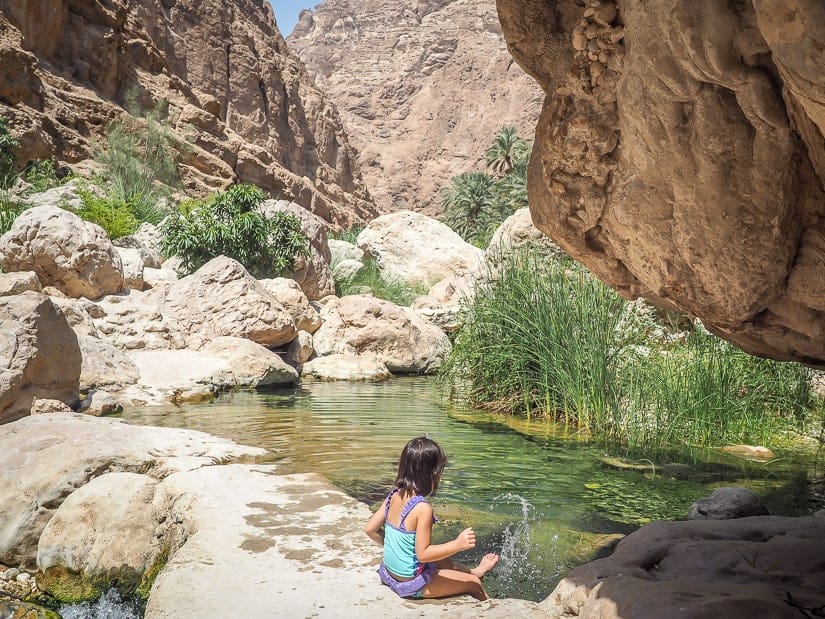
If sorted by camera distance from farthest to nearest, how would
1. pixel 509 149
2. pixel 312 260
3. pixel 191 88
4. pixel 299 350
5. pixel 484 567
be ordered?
pixel 509 149
pixel 191 88
pixel 312 260
pixel 299 350
pixel 484 567

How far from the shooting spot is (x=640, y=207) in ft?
9.26

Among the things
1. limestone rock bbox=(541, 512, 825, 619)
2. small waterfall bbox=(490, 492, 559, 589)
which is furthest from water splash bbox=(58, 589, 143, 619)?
limestone rock bbox=(541, 512, 825, 619)

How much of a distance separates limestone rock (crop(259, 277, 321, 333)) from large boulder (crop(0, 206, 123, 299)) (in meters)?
2.83

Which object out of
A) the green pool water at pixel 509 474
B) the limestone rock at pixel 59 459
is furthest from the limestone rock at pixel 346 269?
the limestone rock at pixel 59 459

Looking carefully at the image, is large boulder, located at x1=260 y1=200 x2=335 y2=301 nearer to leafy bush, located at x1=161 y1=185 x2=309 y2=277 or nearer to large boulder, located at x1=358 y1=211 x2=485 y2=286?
leafy bush, located at x1=161 y1=185 x2=309 y2=277

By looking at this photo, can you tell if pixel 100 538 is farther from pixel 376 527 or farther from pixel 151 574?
pixel 376 527

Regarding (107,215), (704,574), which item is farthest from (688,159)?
(107,215)

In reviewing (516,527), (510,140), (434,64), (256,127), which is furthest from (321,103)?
(516,527)

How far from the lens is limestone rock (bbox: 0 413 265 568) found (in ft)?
12.1

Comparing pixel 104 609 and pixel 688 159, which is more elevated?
pixel 688 159

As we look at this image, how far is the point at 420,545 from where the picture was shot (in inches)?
109

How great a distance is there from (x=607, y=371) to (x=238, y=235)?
10039mm

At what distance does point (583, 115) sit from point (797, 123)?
0.92m

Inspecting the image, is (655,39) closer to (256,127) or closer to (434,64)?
(256,127)
